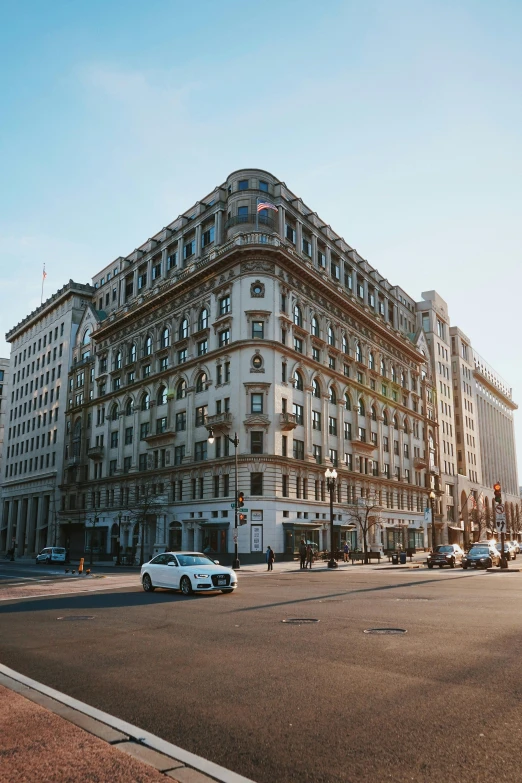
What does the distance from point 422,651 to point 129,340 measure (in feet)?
221

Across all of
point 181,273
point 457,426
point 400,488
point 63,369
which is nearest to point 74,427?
point 63,369

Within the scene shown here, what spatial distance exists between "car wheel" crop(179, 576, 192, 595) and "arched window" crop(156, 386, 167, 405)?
45.0 m

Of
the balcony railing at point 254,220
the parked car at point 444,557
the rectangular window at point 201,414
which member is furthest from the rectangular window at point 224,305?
the parked car at point 444,557

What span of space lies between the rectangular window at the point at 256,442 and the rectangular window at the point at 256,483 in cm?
206

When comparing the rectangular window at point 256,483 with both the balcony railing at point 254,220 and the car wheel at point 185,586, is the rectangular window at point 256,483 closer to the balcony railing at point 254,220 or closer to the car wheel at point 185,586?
the balcony railing at point 254,220

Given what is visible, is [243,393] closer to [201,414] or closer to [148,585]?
[201,414]

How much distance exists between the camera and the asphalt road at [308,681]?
5.25m

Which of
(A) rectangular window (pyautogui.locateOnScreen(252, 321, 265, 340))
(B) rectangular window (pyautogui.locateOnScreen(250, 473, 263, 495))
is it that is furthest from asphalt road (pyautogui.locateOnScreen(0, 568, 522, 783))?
(A) rectangular window (pyautogui.locateOnScreen(252, 321, 265, 340))

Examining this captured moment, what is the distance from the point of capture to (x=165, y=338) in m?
67.4

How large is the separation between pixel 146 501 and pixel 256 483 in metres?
12.0

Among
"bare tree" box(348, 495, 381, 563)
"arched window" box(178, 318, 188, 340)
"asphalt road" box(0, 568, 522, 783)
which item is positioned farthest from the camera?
"arched window" box(178, 318, 188, 340)

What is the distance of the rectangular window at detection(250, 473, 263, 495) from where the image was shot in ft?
172

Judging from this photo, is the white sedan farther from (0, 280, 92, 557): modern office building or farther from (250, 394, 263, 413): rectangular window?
(0, 280, 92, 557): modern office building

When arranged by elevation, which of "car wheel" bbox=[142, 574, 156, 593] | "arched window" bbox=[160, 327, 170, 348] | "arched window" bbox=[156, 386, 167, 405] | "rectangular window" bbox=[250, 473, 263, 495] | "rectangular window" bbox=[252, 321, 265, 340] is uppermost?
"arched window" bbox=[160, 327, 170, 348]
